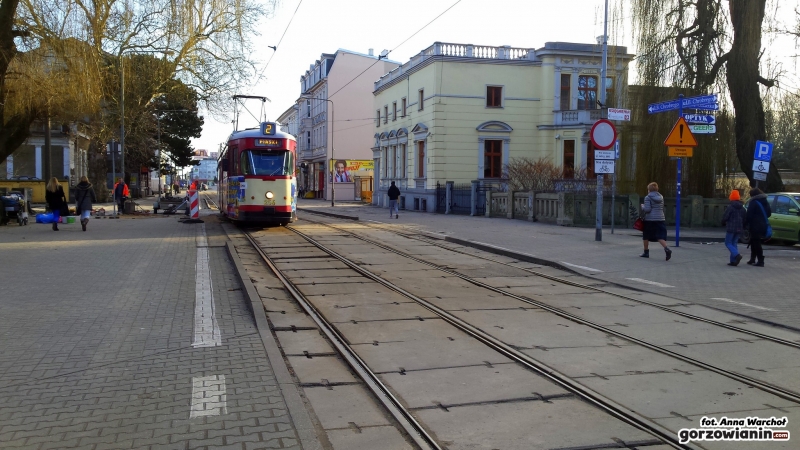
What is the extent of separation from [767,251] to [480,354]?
42.7 feet

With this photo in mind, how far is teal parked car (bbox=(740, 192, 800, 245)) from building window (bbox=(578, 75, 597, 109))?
22969mm

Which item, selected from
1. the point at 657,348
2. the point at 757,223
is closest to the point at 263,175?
the point at 757,223

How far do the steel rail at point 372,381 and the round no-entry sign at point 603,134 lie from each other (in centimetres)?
1029

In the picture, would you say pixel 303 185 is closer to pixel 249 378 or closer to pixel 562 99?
pixel 562 99

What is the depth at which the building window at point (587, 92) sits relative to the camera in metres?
40.5

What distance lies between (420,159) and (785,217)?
2604 centimetres

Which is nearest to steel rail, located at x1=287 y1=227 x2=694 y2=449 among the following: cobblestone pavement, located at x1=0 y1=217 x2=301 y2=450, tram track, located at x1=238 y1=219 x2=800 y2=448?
tram track, located at x1=238 y1=219 x2=800 y2=448

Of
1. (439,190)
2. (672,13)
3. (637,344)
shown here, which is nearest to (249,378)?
(637,344)

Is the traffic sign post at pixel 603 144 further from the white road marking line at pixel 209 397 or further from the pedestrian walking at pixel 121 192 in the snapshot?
the pedestrian walking at pixel 121 192

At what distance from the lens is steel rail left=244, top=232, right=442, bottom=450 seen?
15.0 ft

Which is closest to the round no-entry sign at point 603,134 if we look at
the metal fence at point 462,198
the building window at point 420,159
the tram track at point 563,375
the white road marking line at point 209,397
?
the tram track at point 563,375

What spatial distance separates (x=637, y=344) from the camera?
7.19 metres
